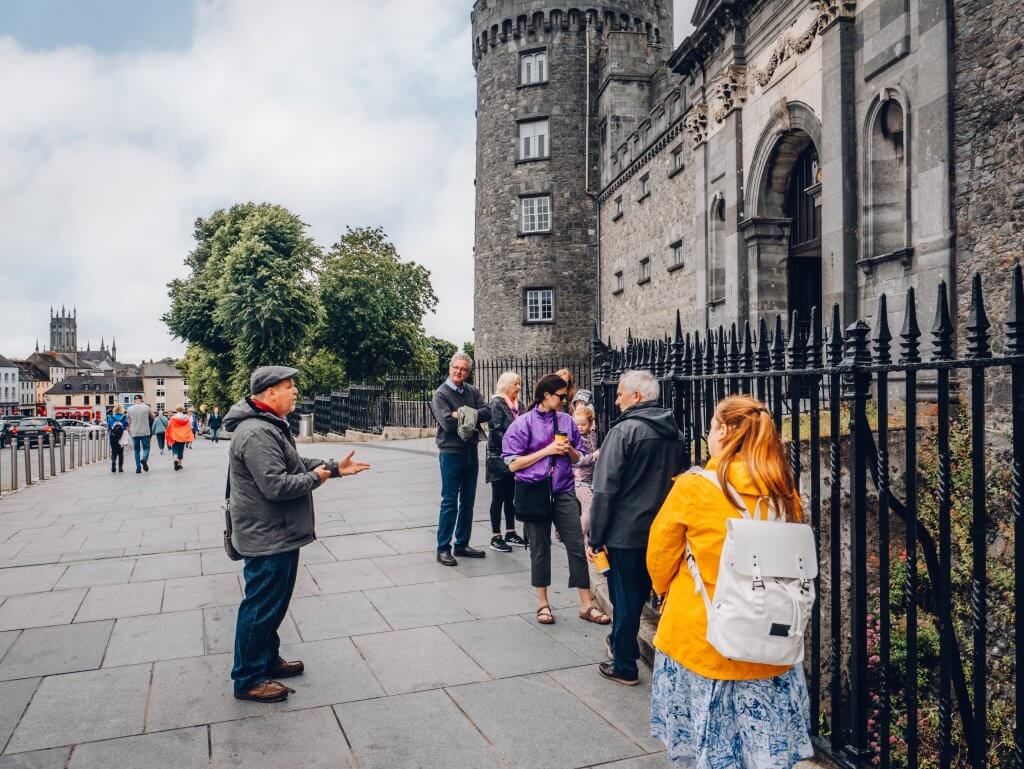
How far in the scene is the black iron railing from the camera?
9.14ft

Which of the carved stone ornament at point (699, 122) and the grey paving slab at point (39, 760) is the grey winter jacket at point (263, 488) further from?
the carved stone ornament at point (699, 122)

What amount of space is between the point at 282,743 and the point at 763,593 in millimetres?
2464

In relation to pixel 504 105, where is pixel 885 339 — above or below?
below

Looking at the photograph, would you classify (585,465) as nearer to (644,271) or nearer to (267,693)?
(267,693)

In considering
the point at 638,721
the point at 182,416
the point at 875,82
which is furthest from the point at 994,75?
the point at 182,416

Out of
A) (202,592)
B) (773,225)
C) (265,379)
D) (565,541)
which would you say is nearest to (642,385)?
(565,541)

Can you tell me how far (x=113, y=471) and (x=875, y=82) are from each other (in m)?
17.3

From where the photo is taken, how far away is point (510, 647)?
507 cm

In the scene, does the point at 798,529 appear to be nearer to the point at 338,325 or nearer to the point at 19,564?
the point at 19,564

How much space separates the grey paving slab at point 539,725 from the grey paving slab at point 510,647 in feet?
0.61

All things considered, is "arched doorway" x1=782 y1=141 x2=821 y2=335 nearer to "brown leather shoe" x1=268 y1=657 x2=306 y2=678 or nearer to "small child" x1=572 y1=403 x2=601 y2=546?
"small child" x1=572 y1=403 x2=601 y2=546

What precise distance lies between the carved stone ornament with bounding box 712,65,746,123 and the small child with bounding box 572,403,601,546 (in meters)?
9.75

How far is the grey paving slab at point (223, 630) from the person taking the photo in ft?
17.1

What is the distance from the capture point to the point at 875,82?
11016 millimetres
